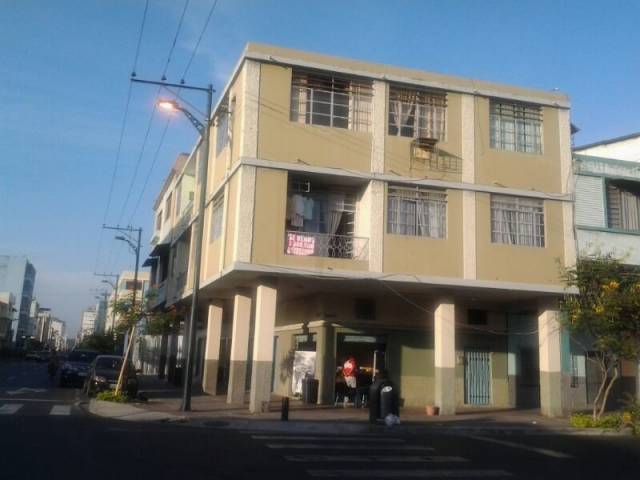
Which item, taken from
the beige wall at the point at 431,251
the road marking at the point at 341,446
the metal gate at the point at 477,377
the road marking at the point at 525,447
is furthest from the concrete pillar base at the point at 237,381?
the road marking at the point at 341,446

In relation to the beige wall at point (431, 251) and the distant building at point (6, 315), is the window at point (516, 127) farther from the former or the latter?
the distant building at point (6, 315)

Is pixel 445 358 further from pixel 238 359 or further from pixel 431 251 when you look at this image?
pixel 238 359

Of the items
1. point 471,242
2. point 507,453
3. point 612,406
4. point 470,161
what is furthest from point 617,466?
point 612,406

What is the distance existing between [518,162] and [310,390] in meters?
10.3

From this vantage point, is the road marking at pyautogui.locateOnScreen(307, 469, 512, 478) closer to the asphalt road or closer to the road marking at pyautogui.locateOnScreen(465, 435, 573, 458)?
the asphalt road

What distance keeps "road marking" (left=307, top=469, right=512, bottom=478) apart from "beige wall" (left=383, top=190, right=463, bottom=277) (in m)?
9.76

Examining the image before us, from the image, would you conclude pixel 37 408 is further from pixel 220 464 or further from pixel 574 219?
pixel 574 219

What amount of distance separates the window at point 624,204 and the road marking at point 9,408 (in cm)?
1980

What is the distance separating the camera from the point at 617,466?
478 inches

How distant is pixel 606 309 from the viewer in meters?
18.7

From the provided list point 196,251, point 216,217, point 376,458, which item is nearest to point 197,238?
point 196,251

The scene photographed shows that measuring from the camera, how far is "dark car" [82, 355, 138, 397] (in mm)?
22359

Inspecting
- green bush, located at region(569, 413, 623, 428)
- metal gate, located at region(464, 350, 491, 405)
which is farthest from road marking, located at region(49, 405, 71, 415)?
metal gate, located at region(464, 350, 491, 405)

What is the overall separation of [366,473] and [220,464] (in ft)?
7.36
